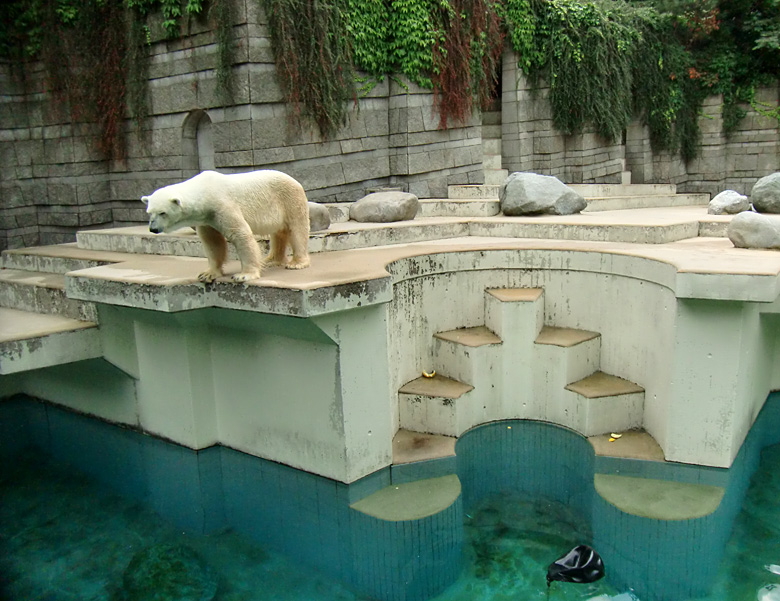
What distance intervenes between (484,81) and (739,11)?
22.6 ft

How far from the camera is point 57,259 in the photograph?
6660 mm

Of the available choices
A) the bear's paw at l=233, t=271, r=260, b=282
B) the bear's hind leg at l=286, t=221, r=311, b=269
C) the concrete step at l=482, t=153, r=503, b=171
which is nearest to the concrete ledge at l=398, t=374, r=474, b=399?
the bear's hind leg at l=286, t=221, r=311, b=269

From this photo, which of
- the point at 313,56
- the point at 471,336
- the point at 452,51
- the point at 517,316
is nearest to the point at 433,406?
the point at 471,336

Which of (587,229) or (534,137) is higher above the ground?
(534,137)

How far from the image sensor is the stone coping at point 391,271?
14.0ft

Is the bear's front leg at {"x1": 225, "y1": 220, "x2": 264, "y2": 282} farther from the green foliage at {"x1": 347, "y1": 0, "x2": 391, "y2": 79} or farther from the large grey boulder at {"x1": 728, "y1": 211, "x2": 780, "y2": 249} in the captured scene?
the green foliage at {"x1": 347, "y1": 0, "x2": 391, "y2": 79}

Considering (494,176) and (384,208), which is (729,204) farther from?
(384,208)

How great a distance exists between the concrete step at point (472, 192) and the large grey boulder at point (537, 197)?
1.41m

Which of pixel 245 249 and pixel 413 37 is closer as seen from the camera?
pixel 245 249

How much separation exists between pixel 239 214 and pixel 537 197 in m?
4.35

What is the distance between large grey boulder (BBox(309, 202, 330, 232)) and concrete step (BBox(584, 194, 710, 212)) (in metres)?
3.96

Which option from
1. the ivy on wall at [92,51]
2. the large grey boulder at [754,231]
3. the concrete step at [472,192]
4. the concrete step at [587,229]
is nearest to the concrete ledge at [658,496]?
the large grey boulder at [754,231]

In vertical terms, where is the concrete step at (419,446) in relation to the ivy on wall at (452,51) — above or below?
below

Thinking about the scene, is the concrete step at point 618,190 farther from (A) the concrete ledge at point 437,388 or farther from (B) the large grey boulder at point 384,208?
(A) the concrete ledge at point 437,388
